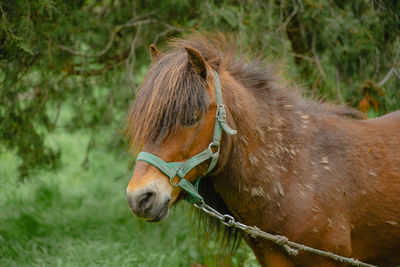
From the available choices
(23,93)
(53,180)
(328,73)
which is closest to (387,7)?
(328,73)

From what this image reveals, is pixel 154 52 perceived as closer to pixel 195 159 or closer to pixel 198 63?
pixel 198 63

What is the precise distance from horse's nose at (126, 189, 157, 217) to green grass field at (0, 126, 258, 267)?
129cm

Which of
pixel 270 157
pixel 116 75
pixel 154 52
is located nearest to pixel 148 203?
pixel 270 157

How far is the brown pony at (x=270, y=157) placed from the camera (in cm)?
226

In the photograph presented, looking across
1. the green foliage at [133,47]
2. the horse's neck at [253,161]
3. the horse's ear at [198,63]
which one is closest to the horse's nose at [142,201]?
the horse's neck at [253,161]

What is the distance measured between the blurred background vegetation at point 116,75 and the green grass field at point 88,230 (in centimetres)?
2

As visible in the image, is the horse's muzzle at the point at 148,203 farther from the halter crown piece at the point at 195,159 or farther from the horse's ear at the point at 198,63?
the horse's ear at the point at 198,63

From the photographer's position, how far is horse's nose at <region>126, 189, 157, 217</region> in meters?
2.11

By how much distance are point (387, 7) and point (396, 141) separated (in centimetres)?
192

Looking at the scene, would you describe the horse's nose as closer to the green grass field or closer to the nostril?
the nostril

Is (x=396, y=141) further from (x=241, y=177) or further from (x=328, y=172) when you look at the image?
(x=241, y=177)

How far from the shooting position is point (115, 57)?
18.2 feet

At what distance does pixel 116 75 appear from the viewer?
552cm

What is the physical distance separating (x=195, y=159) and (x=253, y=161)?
46 centimetres
